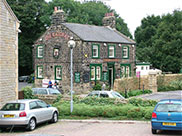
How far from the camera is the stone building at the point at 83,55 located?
36.2m

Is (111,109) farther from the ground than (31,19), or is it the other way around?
(31,19)

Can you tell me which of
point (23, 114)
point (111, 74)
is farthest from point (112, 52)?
point (23, 114)

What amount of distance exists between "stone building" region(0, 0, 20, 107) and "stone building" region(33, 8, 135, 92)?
1510 centimetres

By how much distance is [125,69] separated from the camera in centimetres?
4091

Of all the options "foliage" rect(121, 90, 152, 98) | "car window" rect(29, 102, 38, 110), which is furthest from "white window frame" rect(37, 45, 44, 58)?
"car window" rect(29, 102, 38, 110)

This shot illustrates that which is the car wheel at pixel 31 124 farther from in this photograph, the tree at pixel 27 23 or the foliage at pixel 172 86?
the tree at pixel 27 23

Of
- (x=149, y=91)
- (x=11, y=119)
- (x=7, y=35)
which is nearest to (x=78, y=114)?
(x=11, y=119)

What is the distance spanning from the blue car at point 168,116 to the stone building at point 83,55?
74.8 ft

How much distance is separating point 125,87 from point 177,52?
18.6 metres

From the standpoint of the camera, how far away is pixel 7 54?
2038 centimetres

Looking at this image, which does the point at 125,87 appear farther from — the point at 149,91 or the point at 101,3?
the point at 101,3

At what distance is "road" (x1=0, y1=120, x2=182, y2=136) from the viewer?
14.3 metres

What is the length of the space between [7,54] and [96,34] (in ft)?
65.4

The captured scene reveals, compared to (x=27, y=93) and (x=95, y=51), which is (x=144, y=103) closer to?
(x=27, y=93)
